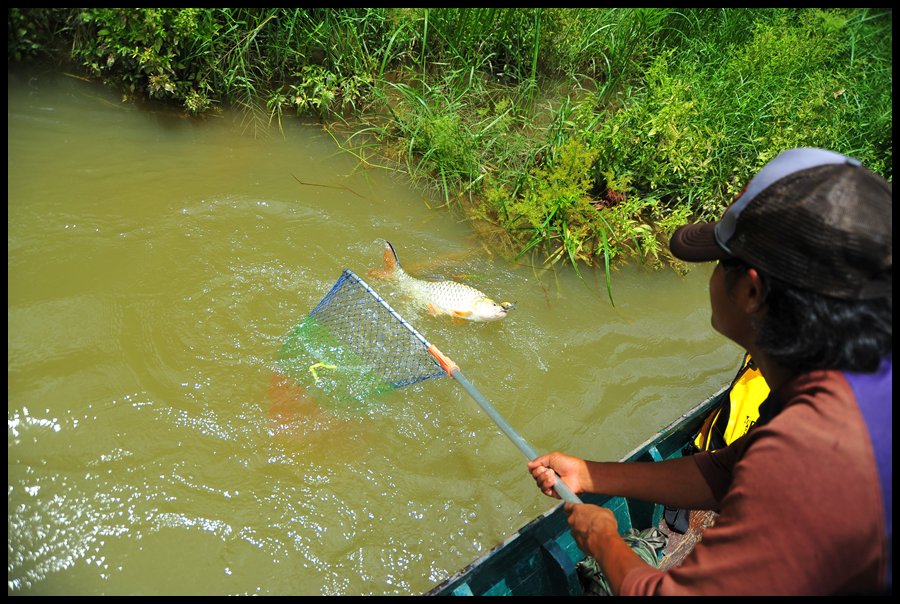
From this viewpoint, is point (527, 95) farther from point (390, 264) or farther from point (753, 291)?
point (753, 291)

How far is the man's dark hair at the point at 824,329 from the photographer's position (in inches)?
57.6

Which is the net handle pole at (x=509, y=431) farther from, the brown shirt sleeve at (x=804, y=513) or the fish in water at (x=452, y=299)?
the fish in water at (x=452, y=299)

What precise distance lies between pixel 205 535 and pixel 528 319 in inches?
105

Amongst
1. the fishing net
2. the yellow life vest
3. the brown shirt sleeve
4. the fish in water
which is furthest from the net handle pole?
the yellow life vest

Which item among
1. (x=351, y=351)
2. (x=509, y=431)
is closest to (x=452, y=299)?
(x=351, y=351)

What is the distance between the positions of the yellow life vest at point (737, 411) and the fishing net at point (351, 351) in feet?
5.01

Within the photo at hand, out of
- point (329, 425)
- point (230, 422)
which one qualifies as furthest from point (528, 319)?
point (230, 422)

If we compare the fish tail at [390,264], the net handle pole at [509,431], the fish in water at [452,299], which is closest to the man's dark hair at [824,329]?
the net handle pole at [509,431]

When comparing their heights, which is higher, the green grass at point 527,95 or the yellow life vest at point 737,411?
the green grass at point 527,95

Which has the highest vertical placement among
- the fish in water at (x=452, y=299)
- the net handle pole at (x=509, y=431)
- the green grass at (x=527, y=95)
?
the green grass at (x=527, y=95)

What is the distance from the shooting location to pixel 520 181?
5.32 meters

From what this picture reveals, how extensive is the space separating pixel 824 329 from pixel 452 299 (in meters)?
2.70

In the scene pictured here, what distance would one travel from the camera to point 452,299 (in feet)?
13.2

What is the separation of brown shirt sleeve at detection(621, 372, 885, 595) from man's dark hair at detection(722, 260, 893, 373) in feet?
0.20
